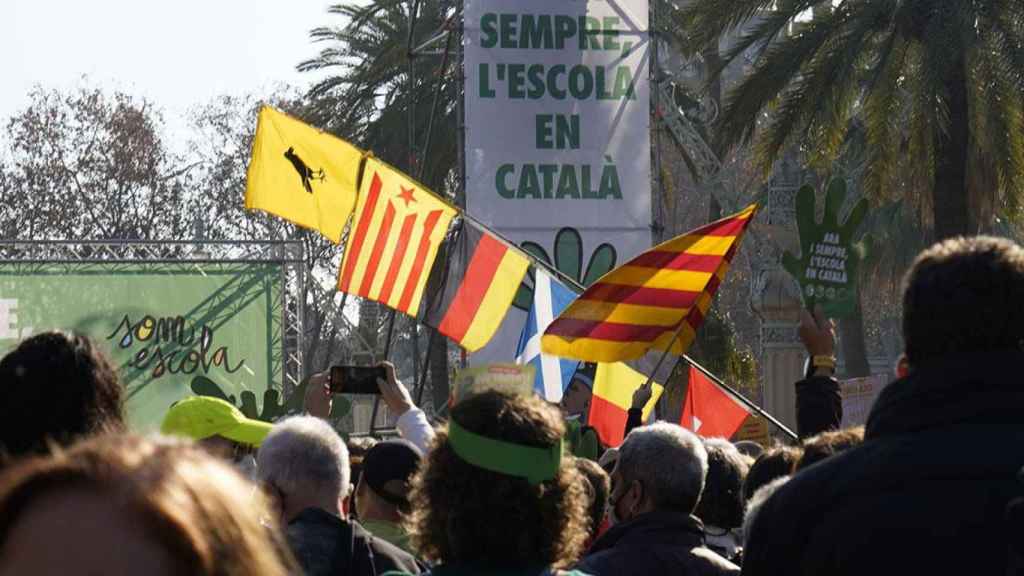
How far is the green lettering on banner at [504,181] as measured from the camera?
17.0 metres

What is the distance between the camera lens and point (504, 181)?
669 inches

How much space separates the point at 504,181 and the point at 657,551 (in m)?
12.6

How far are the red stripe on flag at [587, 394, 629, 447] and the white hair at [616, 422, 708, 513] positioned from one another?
17.1ft

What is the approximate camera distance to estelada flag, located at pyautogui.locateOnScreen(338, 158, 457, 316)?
10461mm

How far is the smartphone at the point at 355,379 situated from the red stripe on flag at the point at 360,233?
3.87m

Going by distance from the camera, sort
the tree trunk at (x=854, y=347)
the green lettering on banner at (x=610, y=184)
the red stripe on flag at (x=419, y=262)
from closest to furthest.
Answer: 1. the red stripe on flag at (x=419, y=262)
2. the green lettering on banner at (x=610, y=184)
3. the tree trunk at (x=854, y=347)

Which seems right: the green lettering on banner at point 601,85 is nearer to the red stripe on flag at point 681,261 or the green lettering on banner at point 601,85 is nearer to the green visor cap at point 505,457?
the red stripe on flag at point 681,261

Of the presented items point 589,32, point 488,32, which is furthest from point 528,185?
point 589,32

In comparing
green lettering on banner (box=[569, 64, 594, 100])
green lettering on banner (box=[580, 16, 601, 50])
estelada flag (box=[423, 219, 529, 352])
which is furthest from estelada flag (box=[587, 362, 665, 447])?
green lettering on banner (box=[580, 16, 601, 50])

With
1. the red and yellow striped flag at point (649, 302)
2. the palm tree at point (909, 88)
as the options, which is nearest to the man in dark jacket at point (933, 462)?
the red and yellow striped flag at point (649, 302)

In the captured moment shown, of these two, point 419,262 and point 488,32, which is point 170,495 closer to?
point 419,262

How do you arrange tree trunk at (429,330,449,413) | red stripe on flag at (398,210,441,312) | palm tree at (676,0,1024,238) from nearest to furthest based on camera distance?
red stripe on flag at (398,210,441,312) < palm tree at (676,0,1024,238) < tree trunk at (429,330,449,413)

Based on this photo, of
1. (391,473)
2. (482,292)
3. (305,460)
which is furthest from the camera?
(482,292)

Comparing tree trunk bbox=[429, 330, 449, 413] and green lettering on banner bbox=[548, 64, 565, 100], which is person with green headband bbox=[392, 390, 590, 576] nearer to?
green lettering on banner bbox=[548, 64, 565, 100]
